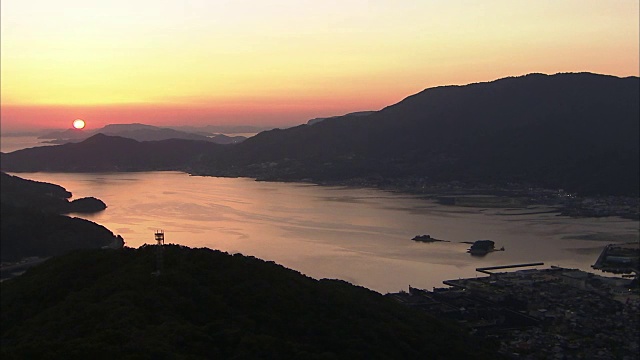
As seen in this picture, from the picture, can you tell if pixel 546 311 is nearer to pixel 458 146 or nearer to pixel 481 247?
pixel 481 247

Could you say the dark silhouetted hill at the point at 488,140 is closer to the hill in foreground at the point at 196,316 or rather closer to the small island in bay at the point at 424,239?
the small island in bay at the point at 424,239

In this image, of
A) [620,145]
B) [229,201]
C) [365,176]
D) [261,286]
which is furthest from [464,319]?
[620,145]

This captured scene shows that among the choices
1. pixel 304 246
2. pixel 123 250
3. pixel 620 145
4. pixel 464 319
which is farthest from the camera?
pixel 620 145

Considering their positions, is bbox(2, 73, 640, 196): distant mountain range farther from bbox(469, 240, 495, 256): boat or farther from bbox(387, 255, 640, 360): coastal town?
bbox(387, 255, 640, 360): coastal town

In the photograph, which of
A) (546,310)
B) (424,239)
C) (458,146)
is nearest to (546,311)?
(546,310)

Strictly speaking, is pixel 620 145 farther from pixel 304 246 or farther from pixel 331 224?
pixel 304 246

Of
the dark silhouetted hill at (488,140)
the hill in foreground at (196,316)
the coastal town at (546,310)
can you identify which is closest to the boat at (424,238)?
the coastal town at (546,310)
